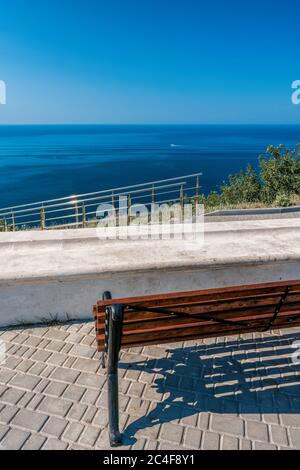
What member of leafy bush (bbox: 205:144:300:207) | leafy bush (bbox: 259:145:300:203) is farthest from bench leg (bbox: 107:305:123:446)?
leafy bush (bbox: 259:145:300:203)

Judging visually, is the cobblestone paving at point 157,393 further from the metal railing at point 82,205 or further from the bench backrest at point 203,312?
the metal railing at point 82,205

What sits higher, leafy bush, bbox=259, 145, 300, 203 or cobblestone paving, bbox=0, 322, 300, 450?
leafy bush, bbox=259, 145, 300, 203

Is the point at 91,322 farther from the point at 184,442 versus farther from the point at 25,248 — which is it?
the point at 184,442

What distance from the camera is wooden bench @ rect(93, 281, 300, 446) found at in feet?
8.36

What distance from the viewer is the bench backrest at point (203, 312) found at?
259 cm

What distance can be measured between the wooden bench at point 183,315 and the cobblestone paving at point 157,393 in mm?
335

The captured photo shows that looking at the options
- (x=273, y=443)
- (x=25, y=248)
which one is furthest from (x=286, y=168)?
(x=273, y=443)

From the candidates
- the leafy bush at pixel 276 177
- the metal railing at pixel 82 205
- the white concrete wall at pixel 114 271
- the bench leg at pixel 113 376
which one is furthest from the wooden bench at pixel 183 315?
the leafy bush at pixel 276 177

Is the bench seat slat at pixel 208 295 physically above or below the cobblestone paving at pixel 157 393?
above

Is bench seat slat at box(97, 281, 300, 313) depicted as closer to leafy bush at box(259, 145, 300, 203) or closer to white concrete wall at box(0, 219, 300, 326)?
white concrete wall at box(0, 219, 300, 326)

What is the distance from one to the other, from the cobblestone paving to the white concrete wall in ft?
1.01

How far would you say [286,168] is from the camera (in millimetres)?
17703
